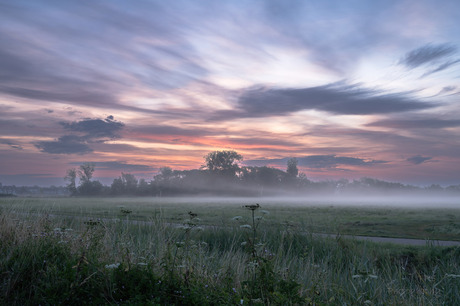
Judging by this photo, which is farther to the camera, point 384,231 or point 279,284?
point 384,231

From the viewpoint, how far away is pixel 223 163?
4026 inches

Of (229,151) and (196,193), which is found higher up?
(229,151)

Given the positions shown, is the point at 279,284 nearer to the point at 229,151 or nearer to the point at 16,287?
the point at 16,287

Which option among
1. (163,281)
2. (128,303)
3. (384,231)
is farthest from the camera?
(384,231)

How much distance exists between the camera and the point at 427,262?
9516 mm

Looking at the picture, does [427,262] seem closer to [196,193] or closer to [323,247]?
[323,247]

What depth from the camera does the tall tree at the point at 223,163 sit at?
102250 mm

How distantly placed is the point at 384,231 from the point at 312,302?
39.1 ft

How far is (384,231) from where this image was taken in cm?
1541

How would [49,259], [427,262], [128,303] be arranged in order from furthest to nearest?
1. [427,262]
2. [49,259]
3. [128,303]

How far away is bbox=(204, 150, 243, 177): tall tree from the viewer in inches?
4026

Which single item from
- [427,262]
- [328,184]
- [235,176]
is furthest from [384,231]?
[328,184]

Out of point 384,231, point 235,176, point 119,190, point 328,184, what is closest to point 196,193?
point 235,176

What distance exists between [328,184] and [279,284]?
123m
